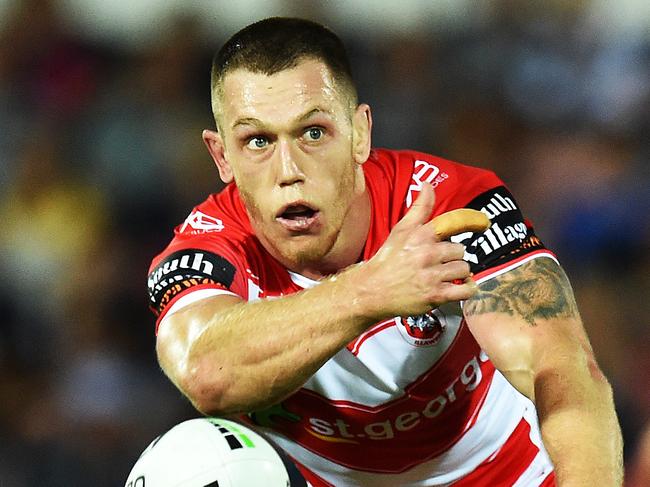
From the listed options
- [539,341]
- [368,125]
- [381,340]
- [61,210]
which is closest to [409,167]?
[368,125]

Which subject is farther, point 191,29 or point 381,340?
point 191,29

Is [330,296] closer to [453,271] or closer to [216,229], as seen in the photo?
[453,271]

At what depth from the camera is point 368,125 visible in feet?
11.1

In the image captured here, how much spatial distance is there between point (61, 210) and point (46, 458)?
1.42 metres

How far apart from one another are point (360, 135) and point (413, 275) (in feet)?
2.78

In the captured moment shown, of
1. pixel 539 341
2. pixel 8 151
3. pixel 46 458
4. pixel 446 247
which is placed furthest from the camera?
pixel 8 151

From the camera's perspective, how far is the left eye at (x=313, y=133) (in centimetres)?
308

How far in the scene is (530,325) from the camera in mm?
2938

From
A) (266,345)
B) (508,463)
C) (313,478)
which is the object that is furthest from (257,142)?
(508,463)

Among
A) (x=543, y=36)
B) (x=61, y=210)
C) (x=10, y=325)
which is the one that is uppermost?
(x=543, y=36)

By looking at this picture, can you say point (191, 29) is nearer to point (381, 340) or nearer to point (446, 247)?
point (381, 340)

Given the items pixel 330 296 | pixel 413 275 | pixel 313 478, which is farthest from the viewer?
pixel 313 478

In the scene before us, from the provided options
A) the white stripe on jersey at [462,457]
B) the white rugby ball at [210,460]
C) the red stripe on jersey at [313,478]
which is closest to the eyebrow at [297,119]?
the white rugby ball at [210,460]

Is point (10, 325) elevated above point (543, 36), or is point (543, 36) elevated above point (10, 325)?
point (543, 36)
